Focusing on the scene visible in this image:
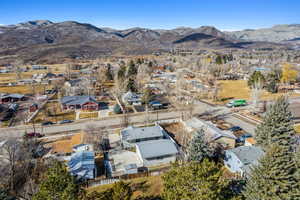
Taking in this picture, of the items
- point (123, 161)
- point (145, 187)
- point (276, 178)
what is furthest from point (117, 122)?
point (276, 178)

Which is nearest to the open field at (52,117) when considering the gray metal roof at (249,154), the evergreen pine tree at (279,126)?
the gray metal roof at (249,154)

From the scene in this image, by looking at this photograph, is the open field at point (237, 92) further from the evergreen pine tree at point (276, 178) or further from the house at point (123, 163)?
the evergreen pine tree at point (276, 178)

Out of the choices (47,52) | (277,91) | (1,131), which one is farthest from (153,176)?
(47,52)

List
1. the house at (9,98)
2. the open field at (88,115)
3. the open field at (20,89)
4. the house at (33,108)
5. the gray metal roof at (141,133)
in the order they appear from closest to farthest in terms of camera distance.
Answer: the gray metal roof at (141,133) → the open field at (88,115) → the house at (33,108) → the house at (9,98) → the open field at (20,89)

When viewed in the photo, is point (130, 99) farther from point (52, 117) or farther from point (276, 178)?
point (276, 178)

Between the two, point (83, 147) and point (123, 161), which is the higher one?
point (83, 147)

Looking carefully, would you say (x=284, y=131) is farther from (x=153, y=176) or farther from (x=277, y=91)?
(x=277, y=91)
